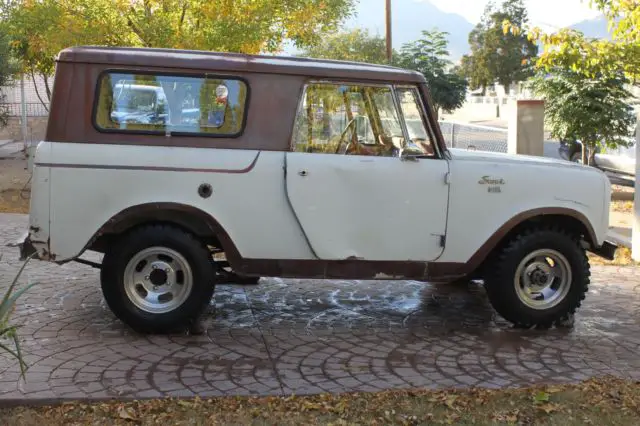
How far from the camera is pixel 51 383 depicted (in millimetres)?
4625

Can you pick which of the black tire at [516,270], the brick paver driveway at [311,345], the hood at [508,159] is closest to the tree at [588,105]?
the hood at [508,159]

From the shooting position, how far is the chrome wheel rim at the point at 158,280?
5.62 m

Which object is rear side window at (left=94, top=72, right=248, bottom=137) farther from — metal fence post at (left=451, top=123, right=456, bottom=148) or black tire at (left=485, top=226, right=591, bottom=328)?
metal fence post at (left=451, top=123, right=456, bottom=148)

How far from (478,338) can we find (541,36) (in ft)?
19.8

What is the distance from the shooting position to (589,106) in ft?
44.4

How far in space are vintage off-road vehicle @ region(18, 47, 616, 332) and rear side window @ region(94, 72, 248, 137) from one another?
1 cm

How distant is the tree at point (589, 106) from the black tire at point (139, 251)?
985 centimetres

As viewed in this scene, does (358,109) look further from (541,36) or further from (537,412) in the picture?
(541,36)

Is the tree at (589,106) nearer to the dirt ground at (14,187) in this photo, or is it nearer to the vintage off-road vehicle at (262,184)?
the vintage off-road vehicle at (262,184)

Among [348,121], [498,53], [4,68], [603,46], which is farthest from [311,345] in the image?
[498,53]

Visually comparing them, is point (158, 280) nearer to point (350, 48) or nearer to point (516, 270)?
point (516, 270)

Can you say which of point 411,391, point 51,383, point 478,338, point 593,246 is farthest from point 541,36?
point 51,383

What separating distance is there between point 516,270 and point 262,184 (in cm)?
217

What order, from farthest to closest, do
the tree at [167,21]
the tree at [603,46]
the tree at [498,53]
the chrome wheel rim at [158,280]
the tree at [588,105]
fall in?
the tree at [498,53] → the tree at [588,105] → the tree at [167,21] → the tree at [603,46] → the chrome wheel rim at [158,280]
